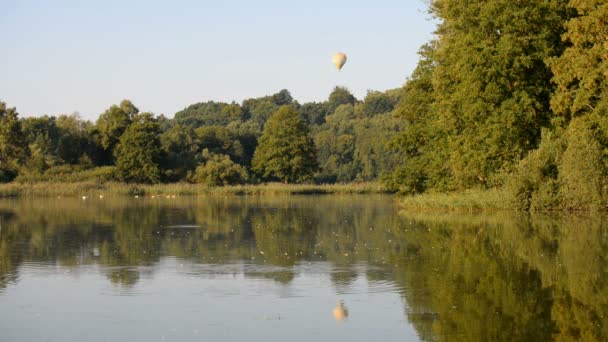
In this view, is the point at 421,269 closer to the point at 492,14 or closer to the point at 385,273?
the point at 385,273

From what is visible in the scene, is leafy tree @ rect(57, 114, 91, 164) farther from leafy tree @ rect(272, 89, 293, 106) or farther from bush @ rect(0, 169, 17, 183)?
leafy tree @ rect(272, 89, 293, 106)

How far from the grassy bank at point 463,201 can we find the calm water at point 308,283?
733 cm

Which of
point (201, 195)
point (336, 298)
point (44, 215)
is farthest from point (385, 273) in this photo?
point (201, 195)

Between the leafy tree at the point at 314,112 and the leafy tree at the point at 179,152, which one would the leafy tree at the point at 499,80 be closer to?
the leafy tree at the point at 179,152

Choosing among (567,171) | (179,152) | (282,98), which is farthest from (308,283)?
(282,98)

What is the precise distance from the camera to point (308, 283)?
1596 centimetres

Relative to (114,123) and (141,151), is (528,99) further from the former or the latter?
(114,123)

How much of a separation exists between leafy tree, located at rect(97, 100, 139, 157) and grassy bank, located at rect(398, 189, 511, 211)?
48.9 meters

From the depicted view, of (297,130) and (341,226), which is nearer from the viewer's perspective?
A: (341,226)

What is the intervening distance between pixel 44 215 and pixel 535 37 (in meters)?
22.1

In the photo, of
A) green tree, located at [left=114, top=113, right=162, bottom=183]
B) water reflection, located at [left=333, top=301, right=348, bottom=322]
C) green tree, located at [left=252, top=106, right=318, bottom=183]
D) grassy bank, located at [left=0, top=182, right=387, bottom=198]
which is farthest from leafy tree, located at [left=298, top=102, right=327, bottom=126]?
water reflection, located at [left=333, top=301, right=348, bottom=322]

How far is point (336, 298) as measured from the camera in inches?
557

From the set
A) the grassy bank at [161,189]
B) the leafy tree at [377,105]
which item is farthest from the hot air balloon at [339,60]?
the leafy tree at [377,105]

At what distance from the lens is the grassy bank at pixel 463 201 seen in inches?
1426
